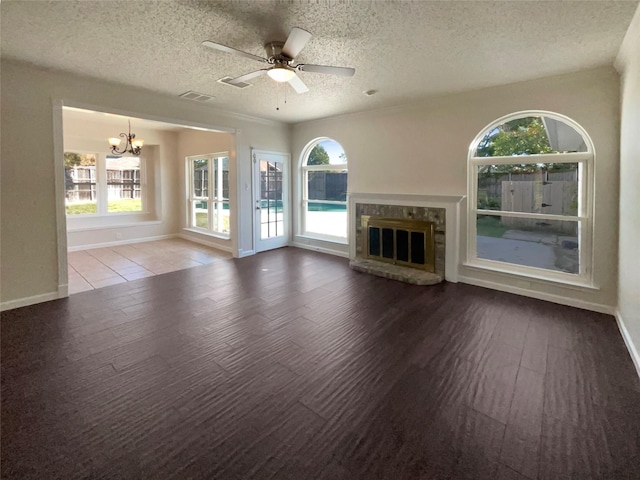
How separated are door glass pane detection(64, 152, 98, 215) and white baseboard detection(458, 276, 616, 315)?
26.1 feet

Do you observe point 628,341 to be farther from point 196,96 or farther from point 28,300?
point 28,300

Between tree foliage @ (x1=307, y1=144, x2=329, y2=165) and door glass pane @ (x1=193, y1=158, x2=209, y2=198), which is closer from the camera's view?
tree foliage @ (x1=307, y1=144, x2=329, y2=165)

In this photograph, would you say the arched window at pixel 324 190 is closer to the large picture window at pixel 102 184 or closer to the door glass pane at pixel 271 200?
the door glass pane at pixel 271 200

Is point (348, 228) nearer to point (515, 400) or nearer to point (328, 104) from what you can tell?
point (328, 104)

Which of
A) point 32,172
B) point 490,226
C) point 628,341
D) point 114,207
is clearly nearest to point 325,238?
point 490,226

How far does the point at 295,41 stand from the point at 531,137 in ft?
11.0

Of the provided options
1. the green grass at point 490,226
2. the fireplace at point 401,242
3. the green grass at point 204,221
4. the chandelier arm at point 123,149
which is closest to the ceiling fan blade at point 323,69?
the fireplace at point 401,242

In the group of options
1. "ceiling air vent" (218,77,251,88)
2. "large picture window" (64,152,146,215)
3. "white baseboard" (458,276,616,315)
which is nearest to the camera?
"white baseboard" (458,276,616,315)

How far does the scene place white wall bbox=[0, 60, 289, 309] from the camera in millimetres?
3562

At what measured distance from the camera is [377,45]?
3012 millimetres

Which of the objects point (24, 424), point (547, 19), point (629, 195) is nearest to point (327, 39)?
point (547, 19)

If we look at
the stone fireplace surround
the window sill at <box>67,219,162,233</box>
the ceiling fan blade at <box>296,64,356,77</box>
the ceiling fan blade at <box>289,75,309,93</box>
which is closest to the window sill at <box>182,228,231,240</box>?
the window sill at <box>67,219,162,233</box>

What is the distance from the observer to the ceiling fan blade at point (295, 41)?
238 cm

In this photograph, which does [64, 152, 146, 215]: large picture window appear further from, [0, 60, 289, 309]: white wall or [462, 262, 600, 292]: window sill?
[462, 262, 600, 292]: window sill
